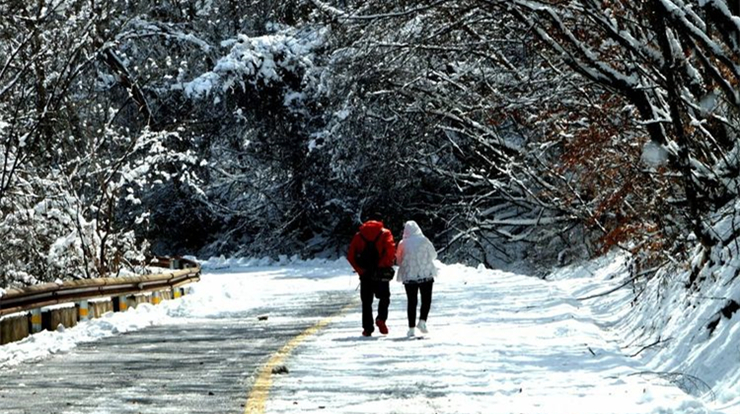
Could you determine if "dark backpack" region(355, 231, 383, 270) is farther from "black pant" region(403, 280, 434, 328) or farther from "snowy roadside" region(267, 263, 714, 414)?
"snowy roadside" region(267, 263, 714, 414)

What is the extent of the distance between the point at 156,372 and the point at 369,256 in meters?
5.10

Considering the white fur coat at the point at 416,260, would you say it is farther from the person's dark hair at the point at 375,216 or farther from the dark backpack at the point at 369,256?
the person's dark hair at the point at 375,216

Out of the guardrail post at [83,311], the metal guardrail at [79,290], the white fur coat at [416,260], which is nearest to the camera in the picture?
the metal guardrail at [79,290]

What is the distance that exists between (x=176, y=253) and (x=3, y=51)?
28110mm

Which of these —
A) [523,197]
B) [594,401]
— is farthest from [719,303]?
[523,197]

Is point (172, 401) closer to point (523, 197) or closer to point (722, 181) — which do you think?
point (722, 181)

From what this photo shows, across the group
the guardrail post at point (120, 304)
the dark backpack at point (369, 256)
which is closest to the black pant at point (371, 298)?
the dark backpack at point (369, 256)

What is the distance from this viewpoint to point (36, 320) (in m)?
18.0

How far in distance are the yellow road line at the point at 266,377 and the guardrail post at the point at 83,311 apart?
4.20 m

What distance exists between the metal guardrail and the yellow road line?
4084mm

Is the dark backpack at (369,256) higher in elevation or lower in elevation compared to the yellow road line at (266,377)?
higher

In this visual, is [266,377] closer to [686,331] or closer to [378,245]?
[686,331]

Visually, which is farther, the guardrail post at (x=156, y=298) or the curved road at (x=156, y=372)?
the guardrail post at (x=156, y=298)

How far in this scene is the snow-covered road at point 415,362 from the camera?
10242mm
